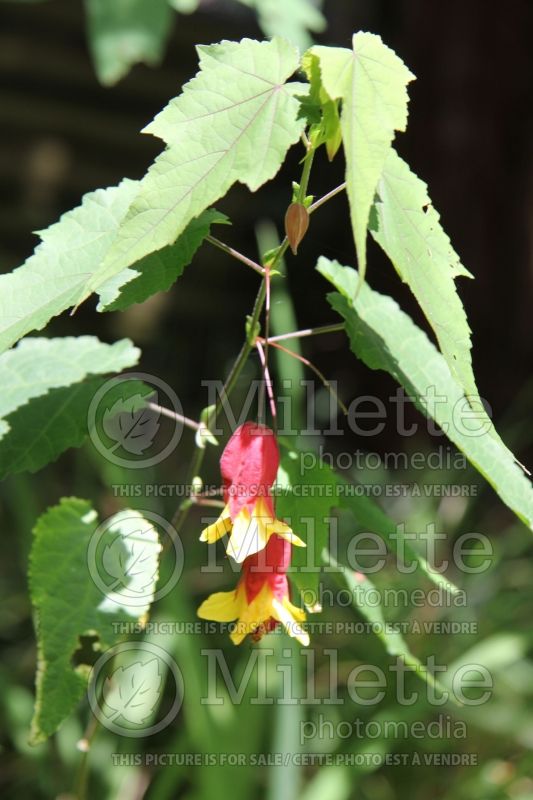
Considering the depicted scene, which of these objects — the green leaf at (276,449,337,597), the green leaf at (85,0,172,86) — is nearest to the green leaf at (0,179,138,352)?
the green leaf at (276,449,337,597)

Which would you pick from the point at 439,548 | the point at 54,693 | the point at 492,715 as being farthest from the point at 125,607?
the point at 439,548

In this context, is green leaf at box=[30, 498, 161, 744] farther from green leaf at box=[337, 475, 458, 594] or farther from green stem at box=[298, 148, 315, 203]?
green stem at box=[298, 148, 315, 203]

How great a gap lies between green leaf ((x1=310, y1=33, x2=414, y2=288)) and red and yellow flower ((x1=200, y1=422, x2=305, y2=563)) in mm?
224

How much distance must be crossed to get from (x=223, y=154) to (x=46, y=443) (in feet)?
1.00

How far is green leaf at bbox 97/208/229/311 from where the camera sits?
2.18 ft

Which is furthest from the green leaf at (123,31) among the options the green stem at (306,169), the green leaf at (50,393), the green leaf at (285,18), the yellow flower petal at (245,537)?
the yellow flower petal at (245,537)

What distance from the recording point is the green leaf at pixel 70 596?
711mm

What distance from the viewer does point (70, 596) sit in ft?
2.43

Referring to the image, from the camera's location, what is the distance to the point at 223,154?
555 millimetres

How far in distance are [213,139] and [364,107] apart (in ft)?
0.31

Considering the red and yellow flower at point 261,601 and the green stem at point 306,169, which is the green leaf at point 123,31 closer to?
the green stem at point 306,169

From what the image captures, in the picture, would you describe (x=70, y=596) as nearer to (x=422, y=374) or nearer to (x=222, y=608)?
(x=222, y=608)

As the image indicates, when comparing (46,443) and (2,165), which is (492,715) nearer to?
(46,443)

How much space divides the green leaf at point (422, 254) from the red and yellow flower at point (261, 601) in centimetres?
22
